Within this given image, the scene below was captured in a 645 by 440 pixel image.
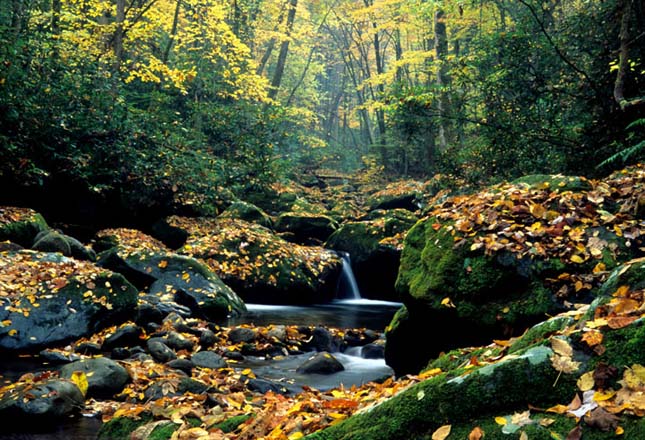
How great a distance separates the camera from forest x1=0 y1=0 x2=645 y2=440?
247 centimetres

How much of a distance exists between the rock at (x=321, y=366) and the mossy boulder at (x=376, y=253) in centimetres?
762

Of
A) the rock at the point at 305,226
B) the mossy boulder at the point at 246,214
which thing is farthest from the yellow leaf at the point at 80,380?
the rock at the point at 305,226

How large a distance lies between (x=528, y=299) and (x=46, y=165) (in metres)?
12.0

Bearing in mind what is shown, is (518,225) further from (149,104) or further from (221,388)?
(149,104)

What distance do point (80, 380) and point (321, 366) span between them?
3.21 m

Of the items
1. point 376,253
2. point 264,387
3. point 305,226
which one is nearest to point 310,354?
point 264,387

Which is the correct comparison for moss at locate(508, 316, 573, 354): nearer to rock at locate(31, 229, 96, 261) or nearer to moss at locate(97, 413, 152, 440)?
moss at locate(97, 413, 152, 440)

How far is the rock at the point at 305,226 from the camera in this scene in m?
18.3

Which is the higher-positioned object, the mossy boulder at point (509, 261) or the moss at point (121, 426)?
the mossy boulder at point (509, 261)

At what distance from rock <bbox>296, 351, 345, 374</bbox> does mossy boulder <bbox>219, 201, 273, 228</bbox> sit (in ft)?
33.0

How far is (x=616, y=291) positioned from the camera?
8.95ft

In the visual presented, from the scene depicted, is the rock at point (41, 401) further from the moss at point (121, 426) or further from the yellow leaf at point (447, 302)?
the yellow leaf at point (447, 302)

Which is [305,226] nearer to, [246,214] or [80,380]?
[246,214]

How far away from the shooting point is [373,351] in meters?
8.45
